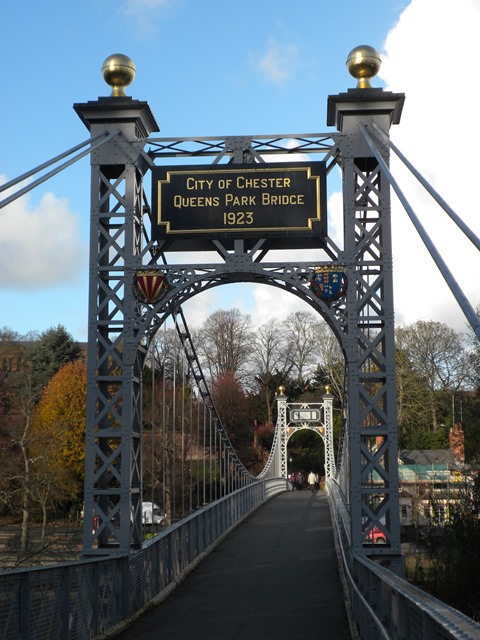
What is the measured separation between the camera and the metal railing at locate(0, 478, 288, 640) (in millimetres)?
6758

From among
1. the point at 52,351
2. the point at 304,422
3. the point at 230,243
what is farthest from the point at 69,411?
the point at 230,243

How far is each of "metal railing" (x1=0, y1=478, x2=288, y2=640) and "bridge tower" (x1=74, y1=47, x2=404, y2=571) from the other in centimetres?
65

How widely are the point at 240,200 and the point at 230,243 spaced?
73 cm

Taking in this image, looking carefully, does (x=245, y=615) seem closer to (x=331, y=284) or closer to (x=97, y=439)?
(x=97, y=439)

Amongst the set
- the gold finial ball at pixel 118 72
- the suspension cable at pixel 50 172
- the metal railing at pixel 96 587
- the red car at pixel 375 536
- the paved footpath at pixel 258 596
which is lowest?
the paved footpath at pixel 258 596

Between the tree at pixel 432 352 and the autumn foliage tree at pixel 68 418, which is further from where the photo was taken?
the tree at pixel 432 352

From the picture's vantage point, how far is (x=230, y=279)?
12.4 metres

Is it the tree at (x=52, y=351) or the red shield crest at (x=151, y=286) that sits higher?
the tree at (x=52, y=351)

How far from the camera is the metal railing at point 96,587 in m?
6.76

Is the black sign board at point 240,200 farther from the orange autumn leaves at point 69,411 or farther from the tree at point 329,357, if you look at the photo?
the tree at point 329,357

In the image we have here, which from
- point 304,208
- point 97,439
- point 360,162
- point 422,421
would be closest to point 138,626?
point 97,439

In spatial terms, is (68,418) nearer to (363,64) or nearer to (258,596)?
(258,596)

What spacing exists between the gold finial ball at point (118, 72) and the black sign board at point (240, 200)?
1373mm

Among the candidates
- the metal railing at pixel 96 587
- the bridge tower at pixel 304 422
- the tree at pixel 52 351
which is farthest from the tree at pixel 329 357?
the metal railing at pixel 96 587
